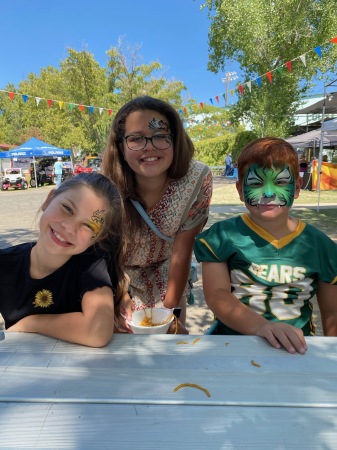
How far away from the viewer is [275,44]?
17.9m

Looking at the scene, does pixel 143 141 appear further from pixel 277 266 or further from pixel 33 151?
pixel 33 151

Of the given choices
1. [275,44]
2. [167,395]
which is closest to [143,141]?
[167,395]

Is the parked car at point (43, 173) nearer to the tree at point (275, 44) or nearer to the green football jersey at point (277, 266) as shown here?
the tree at point (275, 44)

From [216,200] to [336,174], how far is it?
5308 mm

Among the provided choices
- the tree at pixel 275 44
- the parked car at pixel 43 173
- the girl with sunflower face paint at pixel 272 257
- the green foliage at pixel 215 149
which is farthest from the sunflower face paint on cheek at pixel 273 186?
the green foliage at pixel 215 149

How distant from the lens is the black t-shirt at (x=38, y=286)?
147cm

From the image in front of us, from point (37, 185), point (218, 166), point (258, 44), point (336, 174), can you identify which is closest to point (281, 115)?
point (258, 44)

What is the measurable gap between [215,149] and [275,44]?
1135 cm

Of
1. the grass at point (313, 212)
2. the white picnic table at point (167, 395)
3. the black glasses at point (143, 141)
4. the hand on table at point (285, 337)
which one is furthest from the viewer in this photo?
the grass at point (313, 212)

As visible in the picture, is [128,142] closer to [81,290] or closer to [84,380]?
[81,290]

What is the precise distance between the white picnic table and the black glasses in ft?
3.19

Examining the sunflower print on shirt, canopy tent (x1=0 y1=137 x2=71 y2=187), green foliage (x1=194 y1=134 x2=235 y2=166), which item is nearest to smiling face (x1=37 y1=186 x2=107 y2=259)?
the sunflower print on shirt

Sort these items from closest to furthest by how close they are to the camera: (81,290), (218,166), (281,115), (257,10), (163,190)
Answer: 1. (81,290)
2. (163,190)
3. (257,10)
4. (281,115)
5. (218,166)

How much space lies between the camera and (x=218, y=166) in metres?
27.9
